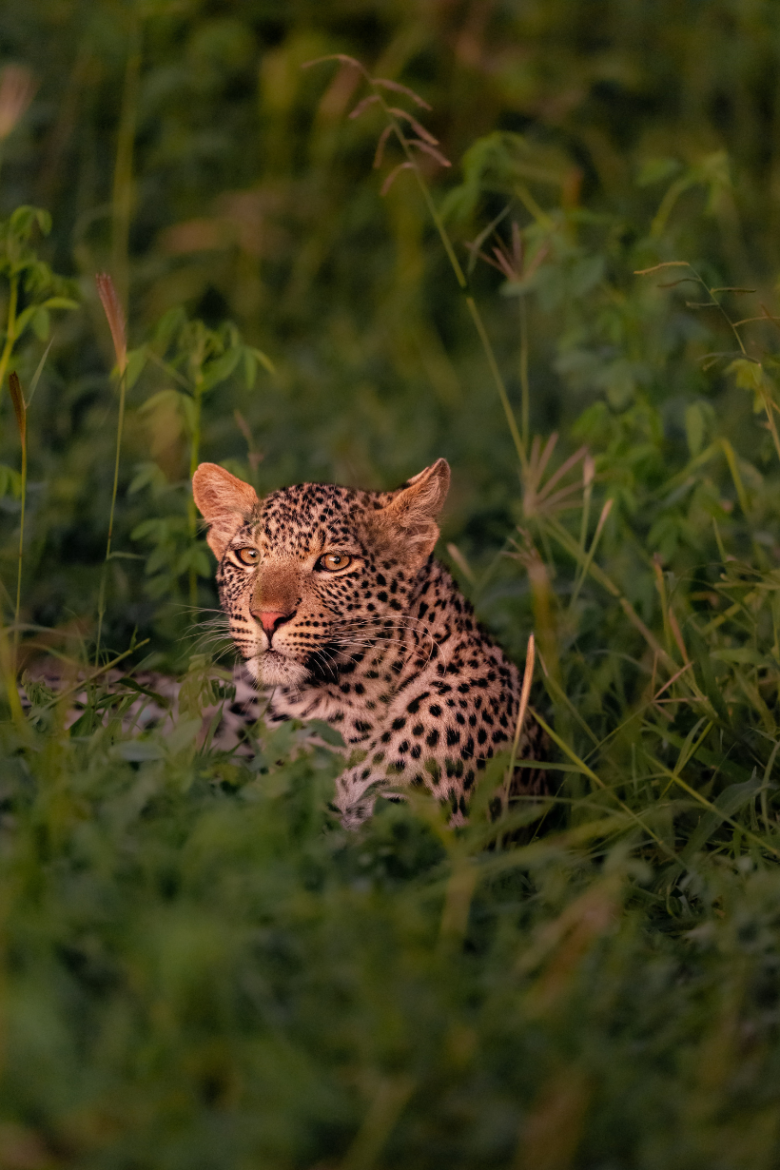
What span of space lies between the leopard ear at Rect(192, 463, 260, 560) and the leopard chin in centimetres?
56

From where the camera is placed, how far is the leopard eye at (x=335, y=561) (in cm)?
445

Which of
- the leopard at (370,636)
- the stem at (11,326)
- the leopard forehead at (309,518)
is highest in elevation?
the stem at (11,326)

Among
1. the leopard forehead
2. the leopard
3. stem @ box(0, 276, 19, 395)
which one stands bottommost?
the leopard

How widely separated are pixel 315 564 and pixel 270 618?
30 centimetres

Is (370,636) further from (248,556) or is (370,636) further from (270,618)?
(248,556)

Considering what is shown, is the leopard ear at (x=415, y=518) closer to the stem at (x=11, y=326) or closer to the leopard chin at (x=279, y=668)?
the leopard chin at (x=279, y=668)

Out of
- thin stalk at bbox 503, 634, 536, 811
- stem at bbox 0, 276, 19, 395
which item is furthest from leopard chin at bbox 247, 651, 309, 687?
stem at bbox 0, 276, 19, 395

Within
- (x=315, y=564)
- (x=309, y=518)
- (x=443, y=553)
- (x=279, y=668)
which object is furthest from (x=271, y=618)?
(x=443, y=553)

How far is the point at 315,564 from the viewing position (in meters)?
4.46

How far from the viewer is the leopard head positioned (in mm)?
4301

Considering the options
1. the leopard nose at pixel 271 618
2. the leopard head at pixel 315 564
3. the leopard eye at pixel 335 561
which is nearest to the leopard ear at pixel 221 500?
the leopard head at pixel 315 564

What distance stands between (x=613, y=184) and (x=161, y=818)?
7.76 metres

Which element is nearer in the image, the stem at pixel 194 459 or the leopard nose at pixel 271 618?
the leopard nose at pixel 271 618

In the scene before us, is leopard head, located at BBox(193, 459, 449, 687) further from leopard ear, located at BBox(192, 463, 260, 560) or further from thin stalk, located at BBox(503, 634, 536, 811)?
thin stalk, located at BBox(503, 634, 536, 811)
